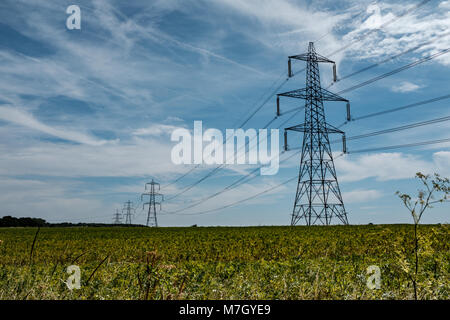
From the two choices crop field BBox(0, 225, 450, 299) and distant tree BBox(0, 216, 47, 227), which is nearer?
crop field BBox(0, 225, 450, 299)

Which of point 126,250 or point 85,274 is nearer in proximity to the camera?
point 85,274

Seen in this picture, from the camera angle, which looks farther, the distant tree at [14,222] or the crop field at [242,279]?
the distant tree at [14,222]

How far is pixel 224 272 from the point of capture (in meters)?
8.10

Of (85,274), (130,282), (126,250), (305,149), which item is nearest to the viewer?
(130,282)

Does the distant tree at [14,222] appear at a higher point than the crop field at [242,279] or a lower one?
higher

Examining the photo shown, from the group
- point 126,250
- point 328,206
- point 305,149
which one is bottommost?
point 126,250

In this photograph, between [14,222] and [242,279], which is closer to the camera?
[242,279]

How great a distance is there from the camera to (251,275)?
7512mm

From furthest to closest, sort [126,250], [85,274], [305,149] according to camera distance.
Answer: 1. [305,149]
2. [126,250]
3. [85,274]

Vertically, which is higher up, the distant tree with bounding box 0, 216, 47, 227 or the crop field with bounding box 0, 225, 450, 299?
the distant tree with bounding box 0, 216, 47, 227
